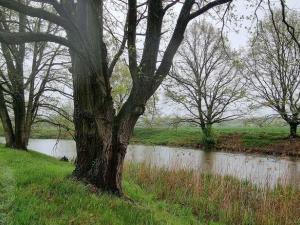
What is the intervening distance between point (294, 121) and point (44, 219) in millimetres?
29327

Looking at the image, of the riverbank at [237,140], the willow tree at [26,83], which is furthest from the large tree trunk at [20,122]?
the riverbank at [237,140]

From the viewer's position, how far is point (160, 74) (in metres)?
7.66

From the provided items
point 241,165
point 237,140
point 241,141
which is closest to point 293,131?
point 241,141

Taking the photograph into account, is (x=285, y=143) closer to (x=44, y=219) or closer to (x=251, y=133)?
(x=251, y=133)

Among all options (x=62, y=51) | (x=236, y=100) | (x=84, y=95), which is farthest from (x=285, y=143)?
(x=84, y=95)

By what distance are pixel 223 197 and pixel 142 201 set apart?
8.96ft

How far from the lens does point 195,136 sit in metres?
38.7

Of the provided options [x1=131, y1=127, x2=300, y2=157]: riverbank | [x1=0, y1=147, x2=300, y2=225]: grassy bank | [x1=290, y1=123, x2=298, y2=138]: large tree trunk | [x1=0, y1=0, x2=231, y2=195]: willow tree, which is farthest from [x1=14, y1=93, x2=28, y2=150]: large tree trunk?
[x1=290, y1=123, x2=298, y2=138]: large tree trunk

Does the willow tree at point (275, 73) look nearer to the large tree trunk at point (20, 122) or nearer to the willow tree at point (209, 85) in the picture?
the willow tree at point (209, 85)

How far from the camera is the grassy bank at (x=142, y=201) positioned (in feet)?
16.8

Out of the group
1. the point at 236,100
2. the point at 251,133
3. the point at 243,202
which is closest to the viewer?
the point at 243,202

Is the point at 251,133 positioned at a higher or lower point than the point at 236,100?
lower

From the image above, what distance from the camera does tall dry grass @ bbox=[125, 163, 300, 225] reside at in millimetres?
8727

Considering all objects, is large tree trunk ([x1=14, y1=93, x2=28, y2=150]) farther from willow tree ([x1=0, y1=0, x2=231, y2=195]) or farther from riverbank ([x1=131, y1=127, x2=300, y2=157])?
riverbank ([x1=131, y1=127, x2=300, y2=157])
